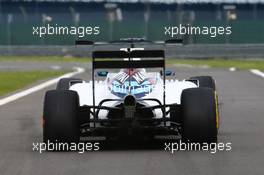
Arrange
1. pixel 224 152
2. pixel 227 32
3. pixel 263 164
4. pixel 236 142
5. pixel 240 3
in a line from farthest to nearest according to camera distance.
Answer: pixel 240 3 → pixel 227 32 → pixel 236 142 → pixel 224 152 → pixel 263 164

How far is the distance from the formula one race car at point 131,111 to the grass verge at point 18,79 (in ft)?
43.4

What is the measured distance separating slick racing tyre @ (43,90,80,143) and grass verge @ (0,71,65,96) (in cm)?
1354

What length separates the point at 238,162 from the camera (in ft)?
34.9

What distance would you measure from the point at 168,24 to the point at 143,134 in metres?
49.2

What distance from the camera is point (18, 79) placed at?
32969 millimetres

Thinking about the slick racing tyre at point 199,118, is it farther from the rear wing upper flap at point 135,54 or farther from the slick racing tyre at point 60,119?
the slick racing tyre at point 60,119

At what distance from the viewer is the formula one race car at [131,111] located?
11711 mm

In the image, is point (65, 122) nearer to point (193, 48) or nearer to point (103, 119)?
point (103, 119)

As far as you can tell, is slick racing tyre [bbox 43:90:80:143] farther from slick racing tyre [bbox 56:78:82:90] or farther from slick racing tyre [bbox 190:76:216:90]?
slick racing tyre [bbox 190:76:216:90]

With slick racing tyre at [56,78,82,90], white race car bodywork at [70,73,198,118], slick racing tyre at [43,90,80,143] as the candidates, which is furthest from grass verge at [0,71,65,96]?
slick racing tyre at [43,90,80,143]

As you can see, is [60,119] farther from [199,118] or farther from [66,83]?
[66,83]

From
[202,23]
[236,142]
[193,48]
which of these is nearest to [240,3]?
[202,23]

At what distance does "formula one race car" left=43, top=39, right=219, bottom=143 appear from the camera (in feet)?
38.4

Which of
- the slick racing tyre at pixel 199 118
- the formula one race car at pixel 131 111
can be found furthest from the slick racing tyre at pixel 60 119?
the slick racing tyre at pixel 199 118
